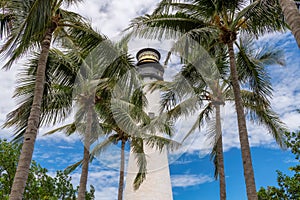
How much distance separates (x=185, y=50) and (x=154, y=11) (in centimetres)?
126

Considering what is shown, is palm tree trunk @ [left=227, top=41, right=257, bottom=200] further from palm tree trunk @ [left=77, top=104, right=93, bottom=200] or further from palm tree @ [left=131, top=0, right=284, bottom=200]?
palm tree trunk @ [left=77, top=104, right=93, bottom=200]

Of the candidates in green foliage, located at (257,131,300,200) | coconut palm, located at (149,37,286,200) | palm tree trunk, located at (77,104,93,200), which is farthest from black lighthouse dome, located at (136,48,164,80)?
green foliage, located at (257,131,300,200)

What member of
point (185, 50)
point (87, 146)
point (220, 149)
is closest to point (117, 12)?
point (185, 50)

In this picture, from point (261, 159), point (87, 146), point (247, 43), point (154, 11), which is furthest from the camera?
point (261, 159)

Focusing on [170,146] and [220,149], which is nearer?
[220,149]

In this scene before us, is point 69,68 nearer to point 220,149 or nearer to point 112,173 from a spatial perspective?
point 220,149

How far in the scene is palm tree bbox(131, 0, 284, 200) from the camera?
283 inches

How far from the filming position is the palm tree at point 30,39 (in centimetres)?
536

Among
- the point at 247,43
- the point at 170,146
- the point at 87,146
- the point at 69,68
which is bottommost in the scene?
the point at 87,146

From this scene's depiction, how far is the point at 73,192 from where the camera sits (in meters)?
14.2

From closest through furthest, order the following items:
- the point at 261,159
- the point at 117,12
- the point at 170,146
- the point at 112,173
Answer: the point at 117,12, the point at 170,146, the point at 261,159, the point at 112,173

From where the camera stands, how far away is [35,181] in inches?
511

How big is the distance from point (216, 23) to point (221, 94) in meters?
4.12

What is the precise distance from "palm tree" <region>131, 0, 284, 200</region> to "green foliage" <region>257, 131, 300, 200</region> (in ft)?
13.1
